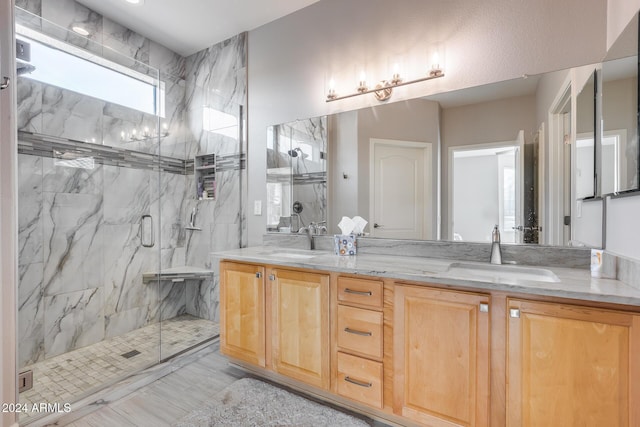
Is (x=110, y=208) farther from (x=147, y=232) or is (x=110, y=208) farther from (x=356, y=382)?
(x=356, y=382)

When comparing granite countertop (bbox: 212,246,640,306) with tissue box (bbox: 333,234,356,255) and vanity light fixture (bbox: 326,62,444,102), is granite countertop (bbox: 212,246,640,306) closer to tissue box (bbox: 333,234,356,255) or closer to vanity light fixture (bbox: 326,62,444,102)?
tissue box (bbox: 333,234,356,255)

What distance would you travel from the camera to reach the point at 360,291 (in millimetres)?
1674

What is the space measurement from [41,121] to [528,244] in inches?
138

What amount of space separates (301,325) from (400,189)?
1154 millimetres

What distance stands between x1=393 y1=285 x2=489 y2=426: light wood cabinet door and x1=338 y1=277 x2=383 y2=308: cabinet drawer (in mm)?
105

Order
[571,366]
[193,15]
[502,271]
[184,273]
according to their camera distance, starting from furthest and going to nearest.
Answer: [184,273]
[193,15]
[502,271]
[571,366]

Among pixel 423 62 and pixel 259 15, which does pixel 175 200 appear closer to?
pixel 259 15

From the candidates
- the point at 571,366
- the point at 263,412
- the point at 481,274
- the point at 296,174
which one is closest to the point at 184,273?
the point at 296,174

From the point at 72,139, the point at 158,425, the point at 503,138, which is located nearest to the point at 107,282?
the point at 72,139

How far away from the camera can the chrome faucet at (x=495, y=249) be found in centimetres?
178

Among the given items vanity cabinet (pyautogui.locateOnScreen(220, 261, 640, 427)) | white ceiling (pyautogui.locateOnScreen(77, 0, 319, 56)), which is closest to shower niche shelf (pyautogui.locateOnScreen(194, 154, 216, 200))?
white ceiling (pyautogui.locateOnScreen(77, 0, 319, 56))

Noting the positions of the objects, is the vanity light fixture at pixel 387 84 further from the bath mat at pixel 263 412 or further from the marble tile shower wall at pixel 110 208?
the bath mat at pixel 263 412

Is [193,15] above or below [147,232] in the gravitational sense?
above

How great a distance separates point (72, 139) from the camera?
245cm
